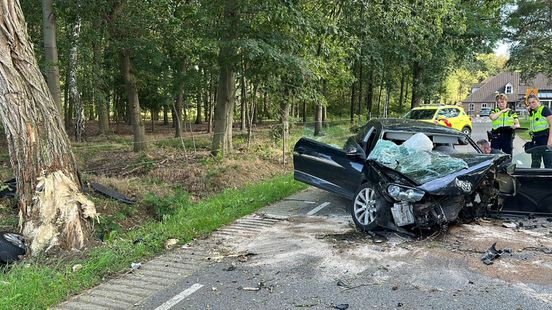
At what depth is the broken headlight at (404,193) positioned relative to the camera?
17.5 ft

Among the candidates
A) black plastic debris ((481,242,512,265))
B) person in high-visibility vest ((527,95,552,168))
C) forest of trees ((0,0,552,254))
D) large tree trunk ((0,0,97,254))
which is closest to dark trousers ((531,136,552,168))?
person in high-visibility vest ((527,95,552,168))

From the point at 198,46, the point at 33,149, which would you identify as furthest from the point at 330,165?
the point at 198,46

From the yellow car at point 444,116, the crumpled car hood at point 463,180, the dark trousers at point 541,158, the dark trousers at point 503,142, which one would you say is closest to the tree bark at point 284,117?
the dark trousers at point 503,142

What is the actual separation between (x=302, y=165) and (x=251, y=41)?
384cm

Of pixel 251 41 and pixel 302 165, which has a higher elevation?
pixel 251 41

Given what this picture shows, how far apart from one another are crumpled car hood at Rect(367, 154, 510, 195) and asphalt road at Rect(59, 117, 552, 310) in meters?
0.67

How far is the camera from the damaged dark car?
5434 mm

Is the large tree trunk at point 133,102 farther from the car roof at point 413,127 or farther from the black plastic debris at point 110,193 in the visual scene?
the car roof at point 413,127

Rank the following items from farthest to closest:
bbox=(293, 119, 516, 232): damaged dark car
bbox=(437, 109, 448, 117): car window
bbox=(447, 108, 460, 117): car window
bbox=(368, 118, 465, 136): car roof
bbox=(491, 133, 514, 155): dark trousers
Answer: bbox=(447, 108, 460, 117): car window
bbox=(437, 109, 448, 117): car window
bbox=(491, 133, 514, 155): dark trousers
bbox=(368, 118, 465, 136): car roof
bbox=(293, 119, 516, 232): damaged dark car

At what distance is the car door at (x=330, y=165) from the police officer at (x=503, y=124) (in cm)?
332

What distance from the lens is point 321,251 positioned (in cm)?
541

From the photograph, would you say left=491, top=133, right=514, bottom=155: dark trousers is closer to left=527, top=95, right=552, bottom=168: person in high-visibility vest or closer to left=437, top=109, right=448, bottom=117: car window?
left=527, top=95, right=552, bottom=168: person in high-visibility vest

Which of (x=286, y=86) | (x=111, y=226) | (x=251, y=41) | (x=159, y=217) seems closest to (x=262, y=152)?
(x=286, y=86)

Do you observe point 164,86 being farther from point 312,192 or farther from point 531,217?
point 531,217
